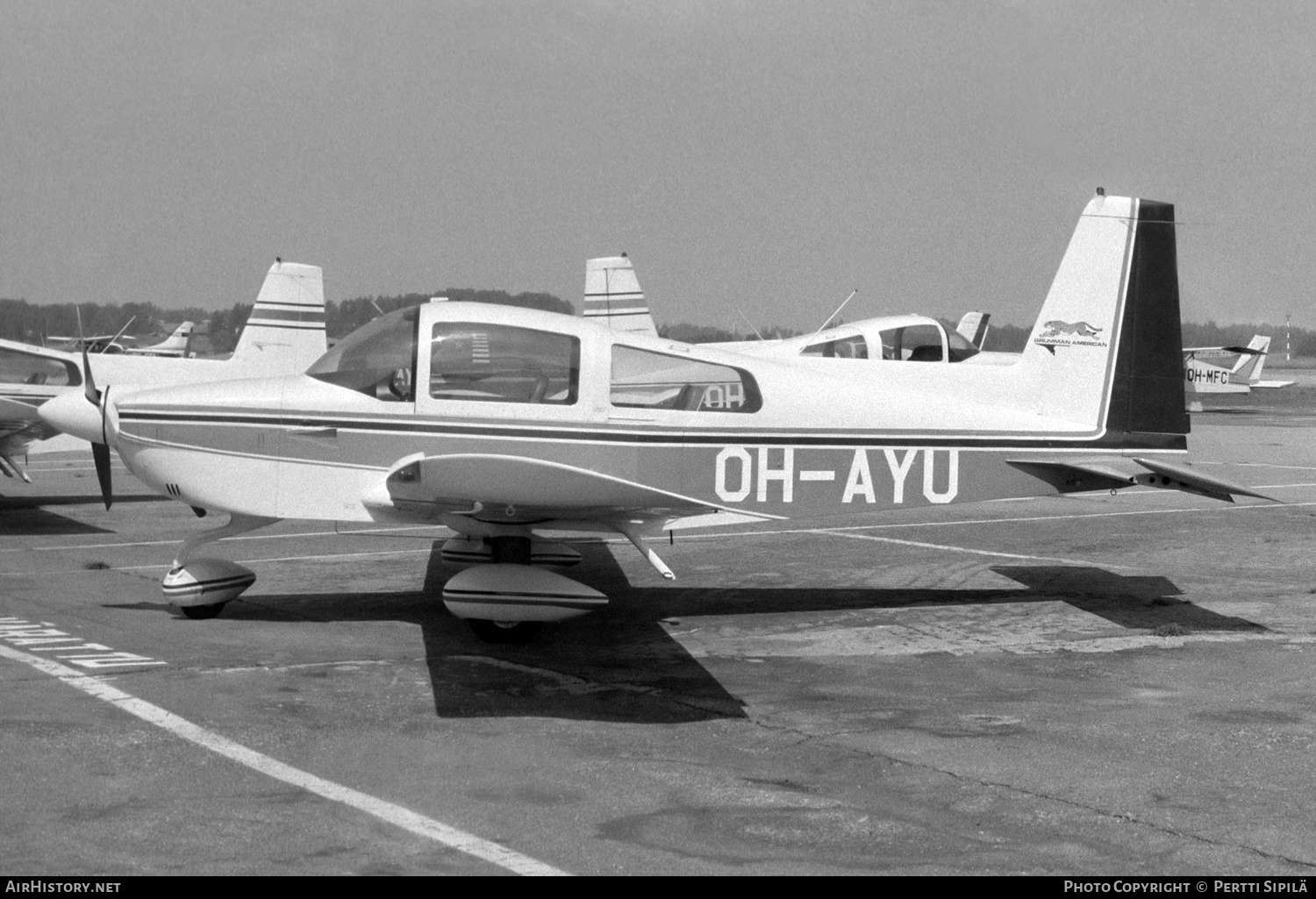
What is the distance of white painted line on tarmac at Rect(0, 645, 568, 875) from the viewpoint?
4.47 meters

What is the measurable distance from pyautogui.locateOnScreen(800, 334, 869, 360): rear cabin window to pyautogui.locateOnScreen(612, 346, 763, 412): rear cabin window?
29.2 feet

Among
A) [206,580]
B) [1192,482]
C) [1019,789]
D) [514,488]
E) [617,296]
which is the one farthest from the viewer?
[617,296]

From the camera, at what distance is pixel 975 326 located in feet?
106

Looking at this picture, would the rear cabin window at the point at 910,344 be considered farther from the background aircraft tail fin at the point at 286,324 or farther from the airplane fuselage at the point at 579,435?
the airplane fuselage at the point at 579,435

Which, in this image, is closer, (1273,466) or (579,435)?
(579,435)

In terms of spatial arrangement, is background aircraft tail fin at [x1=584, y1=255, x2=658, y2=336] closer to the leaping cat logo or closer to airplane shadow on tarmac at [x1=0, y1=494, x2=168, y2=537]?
airplane shadow on tarmac at [x1=0, y1=494, x2=168, y2=537]

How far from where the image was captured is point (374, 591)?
9.94 m

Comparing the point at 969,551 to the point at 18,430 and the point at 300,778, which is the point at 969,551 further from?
the point at 18,430

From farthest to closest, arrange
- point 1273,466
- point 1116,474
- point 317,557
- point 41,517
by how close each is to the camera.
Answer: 1. point 1273,466
2. point 41,517
3. point 317,557
4. point 1116,474

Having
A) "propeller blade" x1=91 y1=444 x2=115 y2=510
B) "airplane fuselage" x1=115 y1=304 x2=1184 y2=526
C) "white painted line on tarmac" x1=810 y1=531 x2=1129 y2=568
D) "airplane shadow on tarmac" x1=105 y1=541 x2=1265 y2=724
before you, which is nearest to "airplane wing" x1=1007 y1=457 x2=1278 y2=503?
"airplane fuselage" x1=115 y1=304 x2=1184 y2=526

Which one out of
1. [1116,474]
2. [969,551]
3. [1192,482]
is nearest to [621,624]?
[1116,474]

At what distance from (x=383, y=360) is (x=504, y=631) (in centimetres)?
182
